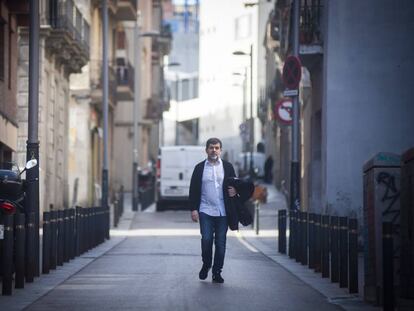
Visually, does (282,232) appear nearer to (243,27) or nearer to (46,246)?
(46,246)

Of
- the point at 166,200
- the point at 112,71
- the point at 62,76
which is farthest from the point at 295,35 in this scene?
the point at 112,71

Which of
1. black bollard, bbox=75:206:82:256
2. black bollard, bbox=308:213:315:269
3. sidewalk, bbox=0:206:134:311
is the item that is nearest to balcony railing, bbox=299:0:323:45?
sidewalk, bbox=0:206:134:311

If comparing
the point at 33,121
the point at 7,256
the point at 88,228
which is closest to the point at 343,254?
the point at 7,256

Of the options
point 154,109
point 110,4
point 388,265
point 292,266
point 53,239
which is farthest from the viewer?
point 154,109

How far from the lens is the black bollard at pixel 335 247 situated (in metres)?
16.8

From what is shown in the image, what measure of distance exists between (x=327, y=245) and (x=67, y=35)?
2340 cm

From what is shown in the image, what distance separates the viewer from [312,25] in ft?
93.4

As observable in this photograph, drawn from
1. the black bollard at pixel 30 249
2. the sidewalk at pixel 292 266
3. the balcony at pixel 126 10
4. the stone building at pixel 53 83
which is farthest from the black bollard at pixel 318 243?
the balcony at pixel 126 10

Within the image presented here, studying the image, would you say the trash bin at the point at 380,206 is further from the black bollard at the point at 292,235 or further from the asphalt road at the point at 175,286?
the black bollard at the point at 292,235

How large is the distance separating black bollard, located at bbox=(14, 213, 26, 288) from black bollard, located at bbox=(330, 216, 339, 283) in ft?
12.8

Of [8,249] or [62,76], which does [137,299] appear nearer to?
[8,249]

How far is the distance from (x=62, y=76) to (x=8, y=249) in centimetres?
2990

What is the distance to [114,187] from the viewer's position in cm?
6756

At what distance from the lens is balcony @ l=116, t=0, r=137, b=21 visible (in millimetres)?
58697
